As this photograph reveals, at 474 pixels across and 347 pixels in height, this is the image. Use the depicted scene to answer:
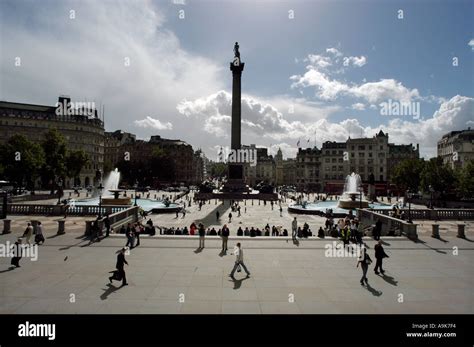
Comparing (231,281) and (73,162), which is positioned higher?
(73,162)

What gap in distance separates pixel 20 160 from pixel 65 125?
157ft

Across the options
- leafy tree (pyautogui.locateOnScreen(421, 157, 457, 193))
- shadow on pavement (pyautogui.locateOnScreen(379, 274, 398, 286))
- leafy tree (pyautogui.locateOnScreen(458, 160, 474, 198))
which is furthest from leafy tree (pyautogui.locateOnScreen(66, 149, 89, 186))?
leafy tree (pyautogui.locateOnScreen(458, 160, 474, 198))

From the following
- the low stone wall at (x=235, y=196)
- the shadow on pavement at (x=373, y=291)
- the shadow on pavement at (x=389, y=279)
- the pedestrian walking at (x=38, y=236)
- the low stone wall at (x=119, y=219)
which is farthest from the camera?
the low stone wall at (x=235, y=196)

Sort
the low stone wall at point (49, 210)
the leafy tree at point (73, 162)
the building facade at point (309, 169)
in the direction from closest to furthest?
1. the low stone wall at point (49, 210)
2. the leafy tree at point (73, 162)
3. the building facade at point (309, 169)

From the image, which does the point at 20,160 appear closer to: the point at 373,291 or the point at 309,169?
the point at 373,291

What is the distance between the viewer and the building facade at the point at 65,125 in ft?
295

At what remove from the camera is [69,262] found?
14.6 metres

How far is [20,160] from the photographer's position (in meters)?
55.6

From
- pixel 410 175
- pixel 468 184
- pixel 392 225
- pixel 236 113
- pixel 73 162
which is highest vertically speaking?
pixel 236 113

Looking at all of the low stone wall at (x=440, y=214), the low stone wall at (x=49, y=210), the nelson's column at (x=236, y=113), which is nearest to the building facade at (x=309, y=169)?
the nelson's column at (x=236, y=113)

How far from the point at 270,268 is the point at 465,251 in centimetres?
1256

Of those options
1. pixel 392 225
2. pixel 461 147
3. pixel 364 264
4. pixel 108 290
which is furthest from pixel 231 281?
pixel 461 147

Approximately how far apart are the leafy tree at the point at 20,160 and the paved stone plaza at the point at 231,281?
45328 mm

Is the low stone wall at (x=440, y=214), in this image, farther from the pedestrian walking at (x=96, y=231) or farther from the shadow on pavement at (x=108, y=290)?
the shadow on pavement at (x=108, y=290)
